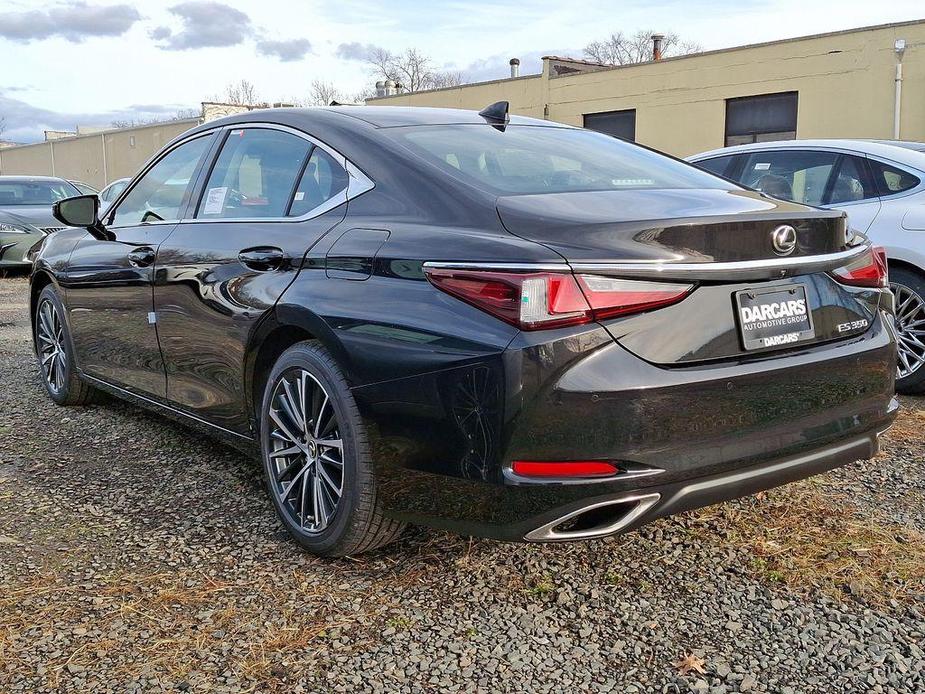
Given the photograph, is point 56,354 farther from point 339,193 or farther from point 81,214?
point 339,193

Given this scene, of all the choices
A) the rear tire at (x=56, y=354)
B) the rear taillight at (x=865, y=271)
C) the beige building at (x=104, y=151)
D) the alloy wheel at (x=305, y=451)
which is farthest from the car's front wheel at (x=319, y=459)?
the beige building at (x=104, y=151)

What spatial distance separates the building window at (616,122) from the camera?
23875mm

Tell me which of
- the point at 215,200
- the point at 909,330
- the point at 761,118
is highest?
the point at 761,118

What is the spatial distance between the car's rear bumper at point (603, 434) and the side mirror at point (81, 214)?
99.0 inches

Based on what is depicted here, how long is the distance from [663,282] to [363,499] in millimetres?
1129

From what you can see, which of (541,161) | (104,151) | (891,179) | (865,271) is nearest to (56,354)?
(541,161)

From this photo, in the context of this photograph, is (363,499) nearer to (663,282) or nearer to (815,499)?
(663,282)

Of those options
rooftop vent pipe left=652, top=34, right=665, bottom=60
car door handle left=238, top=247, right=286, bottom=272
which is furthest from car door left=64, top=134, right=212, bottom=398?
rooftop vent pipe left=652, top=34, right=665, bottom=60

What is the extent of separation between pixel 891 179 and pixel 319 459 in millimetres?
3995

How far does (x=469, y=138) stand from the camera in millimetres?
3389

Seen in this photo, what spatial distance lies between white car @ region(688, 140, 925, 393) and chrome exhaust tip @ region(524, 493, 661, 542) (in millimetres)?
2953

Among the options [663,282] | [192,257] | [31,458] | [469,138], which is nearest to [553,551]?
[663,282]

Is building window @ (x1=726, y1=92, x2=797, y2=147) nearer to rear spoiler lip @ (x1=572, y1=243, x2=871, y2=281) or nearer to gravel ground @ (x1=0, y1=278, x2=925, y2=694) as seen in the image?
gravel ground @ (x1=0, y1=278, x2=925, y2=694)

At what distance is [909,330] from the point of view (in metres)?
5.26
